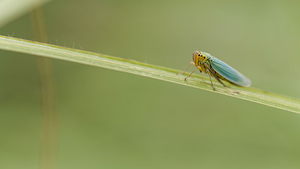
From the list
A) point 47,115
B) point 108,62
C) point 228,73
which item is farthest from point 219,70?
point 47,115

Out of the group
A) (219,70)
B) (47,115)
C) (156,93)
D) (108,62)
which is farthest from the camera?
(156,93)

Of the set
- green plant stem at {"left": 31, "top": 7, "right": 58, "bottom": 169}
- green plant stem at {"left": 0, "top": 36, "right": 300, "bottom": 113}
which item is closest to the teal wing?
green plant stem at {"left": 0, "top": 36, "right": 300, "bottom": 113}

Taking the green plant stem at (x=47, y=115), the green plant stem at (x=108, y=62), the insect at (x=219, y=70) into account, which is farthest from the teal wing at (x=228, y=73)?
the green plant stem at (x=47, y=115)

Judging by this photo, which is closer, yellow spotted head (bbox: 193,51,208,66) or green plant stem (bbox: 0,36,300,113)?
green plant stem (bbox: 0,36,300,113)

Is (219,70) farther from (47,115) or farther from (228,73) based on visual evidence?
(47,115)

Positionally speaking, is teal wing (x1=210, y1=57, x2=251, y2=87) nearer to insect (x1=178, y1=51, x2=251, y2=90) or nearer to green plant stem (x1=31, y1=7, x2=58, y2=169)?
insect (x1=178, y1=51, x2=251, y2=90)

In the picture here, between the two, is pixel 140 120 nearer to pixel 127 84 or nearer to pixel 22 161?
pixel 127 84
